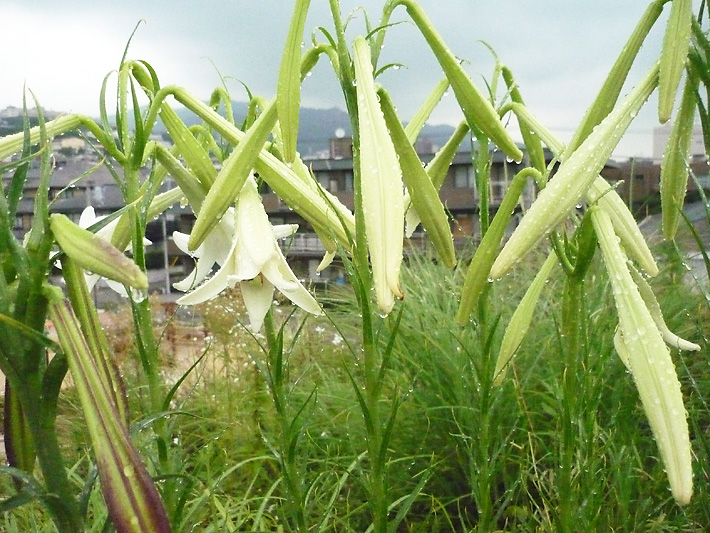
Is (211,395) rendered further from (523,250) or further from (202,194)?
(523,250)

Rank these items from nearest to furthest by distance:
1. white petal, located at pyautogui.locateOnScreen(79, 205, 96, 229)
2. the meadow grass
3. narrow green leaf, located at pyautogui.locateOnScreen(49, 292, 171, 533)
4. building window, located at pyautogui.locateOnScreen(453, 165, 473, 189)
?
narrow green leaf, located at pyautogui.locateOnScreen(49, 292, 171, 533)
white petal, located at pyautogui.locateOnScreen(79, 205, 96, 229)
the meadow grass
building window, located at pyautogui.locateOnScreen(453, 165, 473, 189)

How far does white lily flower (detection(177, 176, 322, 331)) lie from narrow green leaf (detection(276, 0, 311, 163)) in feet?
0.24

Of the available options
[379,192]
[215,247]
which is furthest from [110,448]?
[215,247]

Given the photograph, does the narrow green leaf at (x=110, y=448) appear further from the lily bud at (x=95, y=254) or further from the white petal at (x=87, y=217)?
the white petal at (x=87, y=217)

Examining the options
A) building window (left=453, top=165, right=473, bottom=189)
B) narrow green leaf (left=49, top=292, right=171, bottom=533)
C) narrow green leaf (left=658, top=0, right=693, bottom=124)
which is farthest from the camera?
building window (left=453, top=165, right=473, bottom=189)

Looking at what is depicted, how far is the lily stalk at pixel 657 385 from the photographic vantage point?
28 centimetres

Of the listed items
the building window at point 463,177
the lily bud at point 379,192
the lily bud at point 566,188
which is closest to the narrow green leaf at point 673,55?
the lily bud at point 566,188

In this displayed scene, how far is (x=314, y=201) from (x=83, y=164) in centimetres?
125

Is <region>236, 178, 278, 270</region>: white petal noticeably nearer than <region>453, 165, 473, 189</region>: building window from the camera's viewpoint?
Yes

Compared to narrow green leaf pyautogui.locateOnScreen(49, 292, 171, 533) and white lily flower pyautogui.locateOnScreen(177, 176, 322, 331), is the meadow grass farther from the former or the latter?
narrow green leaf pyautogui.locateOnScreen(49, 292, 171, 533)

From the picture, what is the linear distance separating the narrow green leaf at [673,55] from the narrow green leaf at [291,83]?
0.63 feet

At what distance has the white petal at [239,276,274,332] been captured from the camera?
0.44 meters

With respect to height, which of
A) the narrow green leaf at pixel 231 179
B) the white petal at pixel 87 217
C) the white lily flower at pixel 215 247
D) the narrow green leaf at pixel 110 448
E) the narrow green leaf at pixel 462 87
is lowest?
the narrow green leaf at pixel 110 448

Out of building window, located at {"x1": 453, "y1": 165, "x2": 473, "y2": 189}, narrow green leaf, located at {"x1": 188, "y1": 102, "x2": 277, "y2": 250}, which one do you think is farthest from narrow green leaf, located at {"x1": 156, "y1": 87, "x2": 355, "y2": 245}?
building window, located at {"x1": 453, "y1": 165, "x2": 473, "y2": 189}
